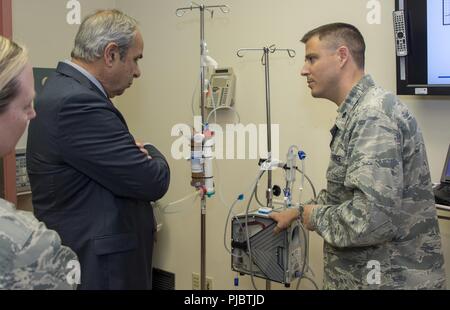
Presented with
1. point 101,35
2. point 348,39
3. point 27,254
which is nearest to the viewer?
point 27,254

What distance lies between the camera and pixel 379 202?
1333 millimetres

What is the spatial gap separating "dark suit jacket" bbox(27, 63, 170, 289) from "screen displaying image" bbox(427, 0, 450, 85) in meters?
1.17

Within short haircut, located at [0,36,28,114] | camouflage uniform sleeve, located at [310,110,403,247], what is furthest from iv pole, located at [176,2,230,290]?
short haircut, located at [0,36,28,114]

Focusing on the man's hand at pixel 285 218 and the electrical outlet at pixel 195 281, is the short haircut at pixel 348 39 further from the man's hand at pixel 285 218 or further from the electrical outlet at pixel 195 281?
the electrical outlet at pixel 195 281

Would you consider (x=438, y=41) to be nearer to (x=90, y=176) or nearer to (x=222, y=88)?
(x=222, y=88)

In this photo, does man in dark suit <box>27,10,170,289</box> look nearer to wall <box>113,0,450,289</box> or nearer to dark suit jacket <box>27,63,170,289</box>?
dark suit jacket <box>27,63,170,289</box>

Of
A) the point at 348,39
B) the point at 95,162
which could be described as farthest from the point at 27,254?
the point at 348,39

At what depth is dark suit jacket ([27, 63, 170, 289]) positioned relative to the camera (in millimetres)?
1352

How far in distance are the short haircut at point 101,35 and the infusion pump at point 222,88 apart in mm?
1021

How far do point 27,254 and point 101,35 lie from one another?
0.89m

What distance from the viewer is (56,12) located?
2607mm

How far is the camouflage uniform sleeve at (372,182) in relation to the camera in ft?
4.39

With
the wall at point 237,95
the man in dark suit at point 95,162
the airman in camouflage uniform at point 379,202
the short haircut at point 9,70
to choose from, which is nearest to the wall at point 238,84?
the wall at point 237,95

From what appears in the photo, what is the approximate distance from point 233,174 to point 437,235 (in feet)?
4.29
